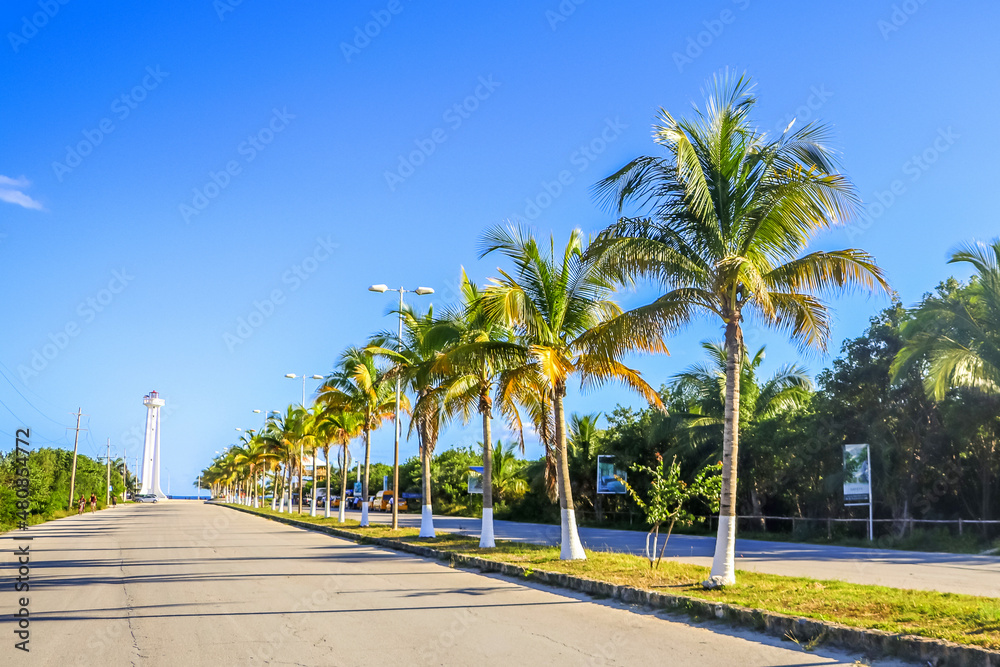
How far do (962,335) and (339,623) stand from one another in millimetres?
23003

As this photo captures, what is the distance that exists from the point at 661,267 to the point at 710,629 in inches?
252

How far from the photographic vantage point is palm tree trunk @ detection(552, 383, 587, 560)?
16641mm

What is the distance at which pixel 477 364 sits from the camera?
2075 centimetres

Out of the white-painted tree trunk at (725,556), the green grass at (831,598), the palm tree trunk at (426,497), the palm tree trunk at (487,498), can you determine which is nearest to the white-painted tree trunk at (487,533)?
the palm tree trunk at (487,498)

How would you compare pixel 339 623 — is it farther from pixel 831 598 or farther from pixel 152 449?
pixel 152 449

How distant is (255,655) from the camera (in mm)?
7934

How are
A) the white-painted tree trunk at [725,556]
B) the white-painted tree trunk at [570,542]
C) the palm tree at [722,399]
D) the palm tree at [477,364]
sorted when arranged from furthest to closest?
the palm tree at [722,399], the palm tree at [477,364], the white-painted tree trunk at [570,542], the white-painted tree trunk at [725,556]

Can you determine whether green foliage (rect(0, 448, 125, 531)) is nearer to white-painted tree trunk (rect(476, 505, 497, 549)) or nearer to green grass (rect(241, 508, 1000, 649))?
white-painted tree trunk (rect(476, 505, 497, 549))

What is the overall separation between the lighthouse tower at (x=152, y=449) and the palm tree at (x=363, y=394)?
145 meters

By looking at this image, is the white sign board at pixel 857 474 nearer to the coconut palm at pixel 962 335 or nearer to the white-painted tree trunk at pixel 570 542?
the coconut palm at pixel 962 335

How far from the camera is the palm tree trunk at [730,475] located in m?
12.0

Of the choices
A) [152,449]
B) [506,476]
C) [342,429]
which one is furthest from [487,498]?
[152,449]

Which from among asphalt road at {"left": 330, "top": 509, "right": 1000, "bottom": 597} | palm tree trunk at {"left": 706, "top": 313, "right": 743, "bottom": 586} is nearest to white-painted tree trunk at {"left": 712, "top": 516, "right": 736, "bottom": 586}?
palm tree trunk at {"left": 706, "top": 313, "right": 743, "bottom": 586}

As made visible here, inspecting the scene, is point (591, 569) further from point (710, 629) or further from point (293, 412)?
point (293, 412)
